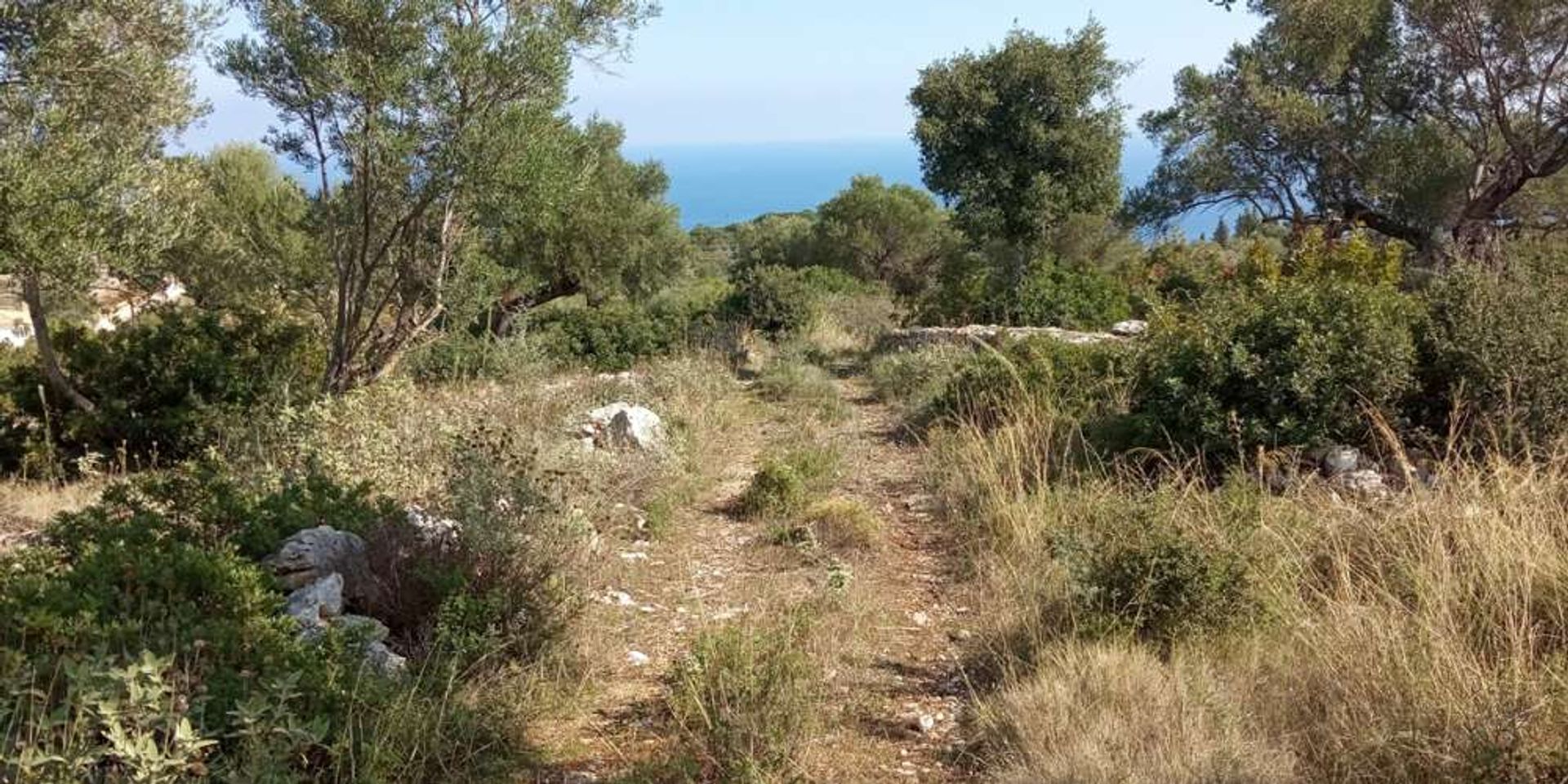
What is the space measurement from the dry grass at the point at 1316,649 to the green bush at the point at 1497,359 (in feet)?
1.84

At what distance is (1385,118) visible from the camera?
15.4 metres

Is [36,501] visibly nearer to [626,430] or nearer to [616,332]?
[626,430]

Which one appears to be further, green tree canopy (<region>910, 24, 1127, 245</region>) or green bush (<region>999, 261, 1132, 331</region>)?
green tree canopy (<region>910, 24, 1127, 245</region>)

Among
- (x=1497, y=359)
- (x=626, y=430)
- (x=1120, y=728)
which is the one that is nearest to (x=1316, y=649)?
(x=1120, y=728)

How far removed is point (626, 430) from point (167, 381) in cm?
461

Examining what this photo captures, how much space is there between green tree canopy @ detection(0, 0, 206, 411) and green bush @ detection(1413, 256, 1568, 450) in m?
9.21

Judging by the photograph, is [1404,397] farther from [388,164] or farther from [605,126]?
[605,126]

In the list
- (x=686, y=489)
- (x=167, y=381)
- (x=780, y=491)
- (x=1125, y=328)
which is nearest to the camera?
(x=780, y=491)

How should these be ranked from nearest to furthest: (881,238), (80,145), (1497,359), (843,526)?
(1497,359), (843,526), (80,145), (881,238)

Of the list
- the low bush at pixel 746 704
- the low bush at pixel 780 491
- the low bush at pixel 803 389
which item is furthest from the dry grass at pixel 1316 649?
the low bush at pixel 803 389

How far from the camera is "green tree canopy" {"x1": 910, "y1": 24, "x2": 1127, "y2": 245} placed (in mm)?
15461

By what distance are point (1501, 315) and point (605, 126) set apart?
16.8 m

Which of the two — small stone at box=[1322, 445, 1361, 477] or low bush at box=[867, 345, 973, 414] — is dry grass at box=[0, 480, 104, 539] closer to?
low bush at box=[867, 345, 973, 414]

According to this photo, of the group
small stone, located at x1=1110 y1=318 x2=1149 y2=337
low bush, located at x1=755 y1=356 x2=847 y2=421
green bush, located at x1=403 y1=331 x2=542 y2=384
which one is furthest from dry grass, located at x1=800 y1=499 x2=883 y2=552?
small stone, located at x1=1110 y1=318 x2=1149 y2=337
